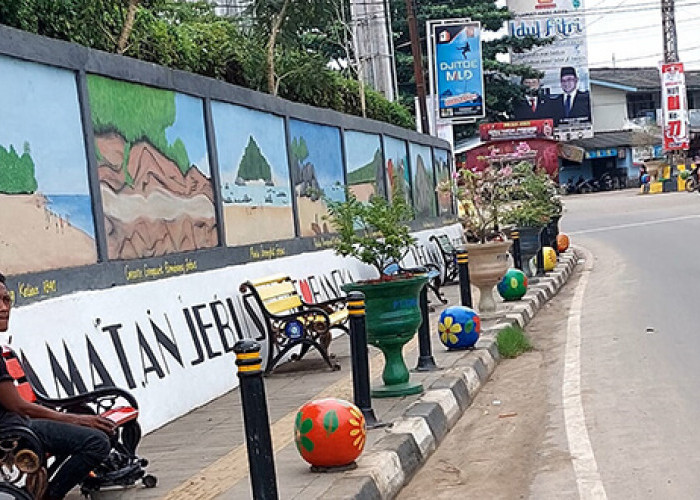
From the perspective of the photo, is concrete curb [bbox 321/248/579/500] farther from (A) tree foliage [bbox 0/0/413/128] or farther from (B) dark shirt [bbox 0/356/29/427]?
(A) tree foliage [bbox 0/0/413/128]

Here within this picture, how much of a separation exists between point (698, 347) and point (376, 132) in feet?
28.0

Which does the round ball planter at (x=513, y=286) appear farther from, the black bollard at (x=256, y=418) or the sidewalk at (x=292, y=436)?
the black bollard at (x=256, y=418)

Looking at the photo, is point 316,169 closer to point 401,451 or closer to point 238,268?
point 238,268

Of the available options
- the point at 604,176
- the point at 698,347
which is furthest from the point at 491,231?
the point at 604,176

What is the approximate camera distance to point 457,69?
29609 mm

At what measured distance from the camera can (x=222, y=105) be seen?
35.3 feet

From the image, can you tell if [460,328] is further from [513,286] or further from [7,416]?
[7,416]

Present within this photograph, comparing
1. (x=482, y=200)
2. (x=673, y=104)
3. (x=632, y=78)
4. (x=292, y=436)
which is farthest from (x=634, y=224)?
(x=632, y=78)

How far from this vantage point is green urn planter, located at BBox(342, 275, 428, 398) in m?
8.14

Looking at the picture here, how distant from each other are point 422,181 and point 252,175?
418 inches

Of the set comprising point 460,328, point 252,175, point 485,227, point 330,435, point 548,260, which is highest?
point 252,175

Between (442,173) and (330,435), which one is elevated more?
(442,173)

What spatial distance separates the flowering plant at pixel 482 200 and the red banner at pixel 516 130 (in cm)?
4443

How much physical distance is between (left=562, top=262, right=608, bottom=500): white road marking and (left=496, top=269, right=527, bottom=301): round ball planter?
7.92 feet
